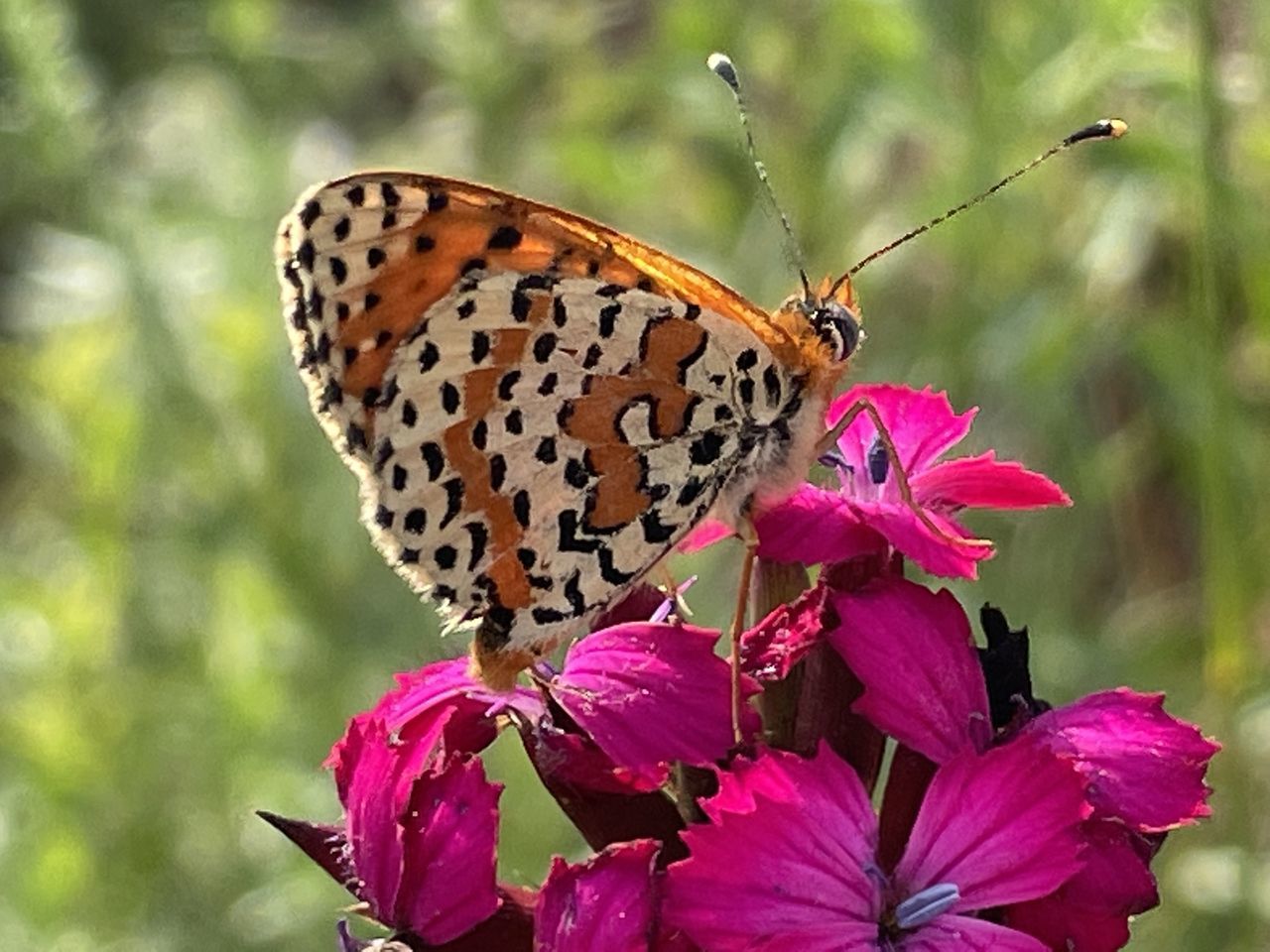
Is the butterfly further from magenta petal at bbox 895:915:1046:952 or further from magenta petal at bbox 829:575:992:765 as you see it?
magenta petal at bbox 895:915:1046:952

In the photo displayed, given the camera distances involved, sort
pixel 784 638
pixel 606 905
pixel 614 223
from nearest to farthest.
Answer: pixel 606 905
pixel 784 638
pixel 614 223

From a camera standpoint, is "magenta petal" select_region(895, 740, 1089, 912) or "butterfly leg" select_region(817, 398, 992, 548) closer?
"magenta petal" select_region(895, 740, 1089, 912)

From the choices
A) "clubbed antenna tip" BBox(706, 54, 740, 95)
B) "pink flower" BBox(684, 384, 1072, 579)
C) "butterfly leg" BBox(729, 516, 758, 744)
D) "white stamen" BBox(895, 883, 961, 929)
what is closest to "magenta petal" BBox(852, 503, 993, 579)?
"pink flower" BBox(684, 384, 1072, 579)

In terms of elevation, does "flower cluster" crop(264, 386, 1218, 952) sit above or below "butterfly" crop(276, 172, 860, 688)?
below

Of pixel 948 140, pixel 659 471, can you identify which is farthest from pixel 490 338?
pixel 948 140

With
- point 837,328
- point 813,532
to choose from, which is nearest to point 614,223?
point 837,328

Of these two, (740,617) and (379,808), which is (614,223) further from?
(379,808)
